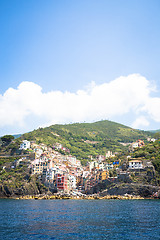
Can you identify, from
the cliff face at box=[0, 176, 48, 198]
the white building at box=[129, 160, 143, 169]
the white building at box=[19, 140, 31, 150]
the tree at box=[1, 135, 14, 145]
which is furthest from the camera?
the tree at box=[1, 135, 14, 145]

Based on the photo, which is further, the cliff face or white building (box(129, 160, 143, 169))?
white building (box(129, 160, 143, 169))

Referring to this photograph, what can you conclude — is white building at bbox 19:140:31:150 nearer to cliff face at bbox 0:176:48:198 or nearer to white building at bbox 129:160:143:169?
cliff face at bbox 0:176:48:198

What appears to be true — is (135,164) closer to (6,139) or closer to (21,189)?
(21,189)

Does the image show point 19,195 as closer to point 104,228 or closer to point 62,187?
point 62,187

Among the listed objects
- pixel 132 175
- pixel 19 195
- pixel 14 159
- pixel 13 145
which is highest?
pixel 13 145

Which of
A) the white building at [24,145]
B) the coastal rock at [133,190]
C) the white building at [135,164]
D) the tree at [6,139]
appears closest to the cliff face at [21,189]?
the coastal rock at [133,190]

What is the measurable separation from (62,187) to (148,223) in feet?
302

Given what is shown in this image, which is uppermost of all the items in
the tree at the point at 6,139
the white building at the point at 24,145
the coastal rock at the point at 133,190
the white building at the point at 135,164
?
the tree at the point at 6,139

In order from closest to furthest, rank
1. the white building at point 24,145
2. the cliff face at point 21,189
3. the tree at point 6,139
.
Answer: the cliff face at point 21,189 < the white building at point 24,145 < the tree at point 6,139

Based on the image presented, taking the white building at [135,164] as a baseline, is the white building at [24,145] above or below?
above

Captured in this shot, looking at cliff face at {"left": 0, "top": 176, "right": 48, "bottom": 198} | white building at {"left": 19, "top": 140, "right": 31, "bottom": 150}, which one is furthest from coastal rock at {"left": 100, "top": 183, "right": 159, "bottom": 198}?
white building at {"left": 19, "top": 140, "right": 31, "bottom": 150}

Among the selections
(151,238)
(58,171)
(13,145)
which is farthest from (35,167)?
(151,238)

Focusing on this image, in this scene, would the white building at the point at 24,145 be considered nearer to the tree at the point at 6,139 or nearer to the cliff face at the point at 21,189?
the tree at the point at 6,139

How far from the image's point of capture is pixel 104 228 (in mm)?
35750
